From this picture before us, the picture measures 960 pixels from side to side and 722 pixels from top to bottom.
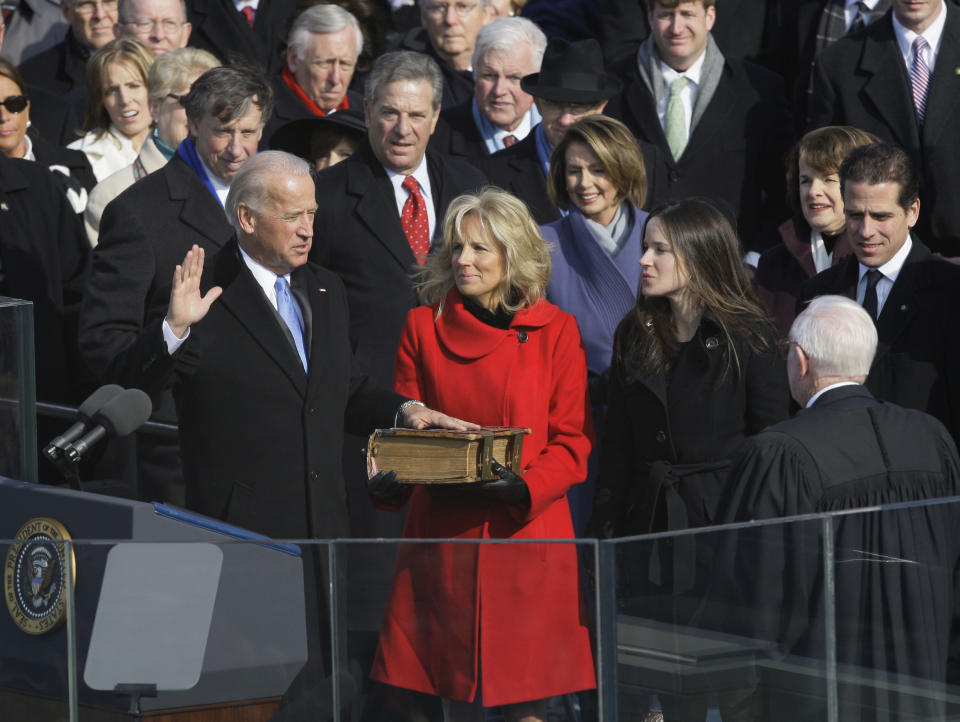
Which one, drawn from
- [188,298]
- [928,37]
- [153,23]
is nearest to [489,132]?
[928,37]

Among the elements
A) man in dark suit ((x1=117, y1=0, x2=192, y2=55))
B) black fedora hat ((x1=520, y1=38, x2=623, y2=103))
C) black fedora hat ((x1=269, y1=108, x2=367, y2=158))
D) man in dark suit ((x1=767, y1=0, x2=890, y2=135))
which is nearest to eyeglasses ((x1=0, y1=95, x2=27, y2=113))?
man in dark suit ((x1=117, y1=0, x2=192, y2=55))

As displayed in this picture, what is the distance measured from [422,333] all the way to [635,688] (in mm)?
1845

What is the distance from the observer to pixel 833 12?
8688 mm

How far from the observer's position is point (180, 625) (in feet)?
12.3

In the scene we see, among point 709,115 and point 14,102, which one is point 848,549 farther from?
point 14,102

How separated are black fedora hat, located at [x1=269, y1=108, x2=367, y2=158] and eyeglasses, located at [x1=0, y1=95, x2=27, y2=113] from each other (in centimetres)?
143

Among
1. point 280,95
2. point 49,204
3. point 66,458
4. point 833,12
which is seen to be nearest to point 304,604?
point 66,458

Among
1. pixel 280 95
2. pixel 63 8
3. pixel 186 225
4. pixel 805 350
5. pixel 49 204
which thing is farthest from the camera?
pixel 63 8

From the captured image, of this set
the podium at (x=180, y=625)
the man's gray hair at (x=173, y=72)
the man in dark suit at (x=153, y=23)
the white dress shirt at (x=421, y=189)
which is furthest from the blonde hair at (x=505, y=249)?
the man in dark suit at (x=153, y=23)

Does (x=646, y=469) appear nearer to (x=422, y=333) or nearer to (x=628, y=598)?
(x=422, y=333)

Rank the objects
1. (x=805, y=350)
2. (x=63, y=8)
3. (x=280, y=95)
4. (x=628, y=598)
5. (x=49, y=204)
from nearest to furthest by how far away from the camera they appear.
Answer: (x=628, y=598) < (x=805, y=350) < (x=49, y=204) < (x=280, y=95) < (x=63, y=8)

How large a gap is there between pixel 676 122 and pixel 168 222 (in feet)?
9.26

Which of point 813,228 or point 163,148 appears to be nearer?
point 813,228

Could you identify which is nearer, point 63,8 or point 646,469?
point 646,469
